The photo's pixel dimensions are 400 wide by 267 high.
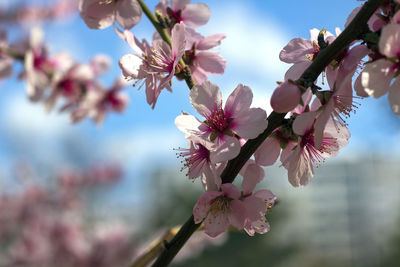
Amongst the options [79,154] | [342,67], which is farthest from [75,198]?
[79,154]

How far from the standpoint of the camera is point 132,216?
10.1m

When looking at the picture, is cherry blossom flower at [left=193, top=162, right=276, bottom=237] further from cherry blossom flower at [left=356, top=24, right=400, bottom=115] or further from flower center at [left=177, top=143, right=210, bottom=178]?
cherry blossom flower at [left=356, top=24, right=400, bottom=115]

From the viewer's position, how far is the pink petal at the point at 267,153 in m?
0.47

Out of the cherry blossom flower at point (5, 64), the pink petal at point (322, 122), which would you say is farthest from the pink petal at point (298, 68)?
the cherry blossom flower at point (5, 64)

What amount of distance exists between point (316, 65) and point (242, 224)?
0.69 feet

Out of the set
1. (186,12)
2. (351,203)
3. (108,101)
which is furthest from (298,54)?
(351,203)

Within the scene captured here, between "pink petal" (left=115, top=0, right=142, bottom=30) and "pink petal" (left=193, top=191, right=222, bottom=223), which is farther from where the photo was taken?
"pink petal" (left=115, top=0, right=142, bottom=30)

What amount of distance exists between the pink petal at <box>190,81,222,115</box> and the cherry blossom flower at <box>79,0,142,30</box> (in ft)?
0.66

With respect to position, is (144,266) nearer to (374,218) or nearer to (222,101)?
(222,101)

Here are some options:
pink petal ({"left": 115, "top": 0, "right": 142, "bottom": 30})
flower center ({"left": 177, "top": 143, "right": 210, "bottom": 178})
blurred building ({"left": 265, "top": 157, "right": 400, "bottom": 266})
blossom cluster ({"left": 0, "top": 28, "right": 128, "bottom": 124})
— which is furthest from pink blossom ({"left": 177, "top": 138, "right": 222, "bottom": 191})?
blurred building ({"left": 265, "top": 157, "right": 400, "bottom": 266})

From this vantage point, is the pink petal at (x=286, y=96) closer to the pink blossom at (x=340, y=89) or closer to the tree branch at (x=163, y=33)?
the pink blossom at (x=340, y=89)

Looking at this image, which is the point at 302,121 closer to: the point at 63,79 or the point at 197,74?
the point at 197,74

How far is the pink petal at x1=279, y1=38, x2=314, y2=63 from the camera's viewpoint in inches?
20.2

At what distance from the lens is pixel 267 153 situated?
0.48 m
